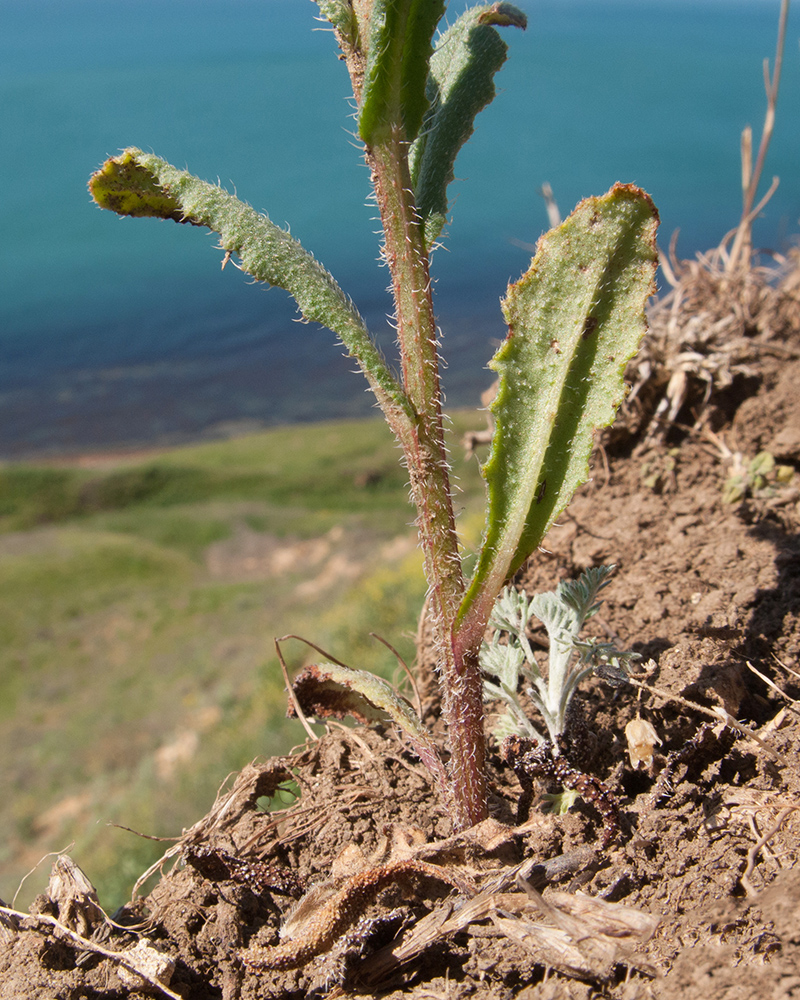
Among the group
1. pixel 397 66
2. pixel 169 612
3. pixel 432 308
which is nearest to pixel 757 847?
pixel 432 308

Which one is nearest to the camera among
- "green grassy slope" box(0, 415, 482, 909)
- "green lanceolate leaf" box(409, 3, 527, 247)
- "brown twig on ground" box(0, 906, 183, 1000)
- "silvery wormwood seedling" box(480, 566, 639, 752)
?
"brown twig on ground" box(0, 906, 183, 1000)

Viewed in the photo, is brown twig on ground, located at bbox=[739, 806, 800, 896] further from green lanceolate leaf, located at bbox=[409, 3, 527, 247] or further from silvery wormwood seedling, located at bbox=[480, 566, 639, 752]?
green lanceolate leaf, located at bbox=[409, 3, 527, 247]

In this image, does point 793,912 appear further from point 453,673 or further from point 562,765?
point 453,673

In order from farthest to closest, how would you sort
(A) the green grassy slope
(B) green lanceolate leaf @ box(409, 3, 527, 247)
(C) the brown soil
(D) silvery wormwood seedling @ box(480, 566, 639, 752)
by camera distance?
(A) the green grassy slope
(D) silvery wormwood seedling @ box(480, 566, 639, 752)
(B) green lanceolate leaf @ box(409, 3, 527, 247)
(C) the brown soil

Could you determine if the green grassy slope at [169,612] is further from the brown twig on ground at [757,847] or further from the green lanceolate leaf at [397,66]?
the brown twig on ground at [757,847]

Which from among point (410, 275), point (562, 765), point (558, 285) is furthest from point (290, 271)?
point (562, 765)

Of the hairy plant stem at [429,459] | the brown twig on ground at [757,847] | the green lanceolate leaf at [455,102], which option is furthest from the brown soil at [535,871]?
the green lanceolate leaf at [455,102]

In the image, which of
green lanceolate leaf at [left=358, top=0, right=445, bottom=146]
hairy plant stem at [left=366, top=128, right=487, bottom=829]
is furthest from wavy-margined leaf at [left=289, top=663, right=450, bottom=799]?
green lanceolate leaf at [left=358, top=0, right=445, bottom=146]
